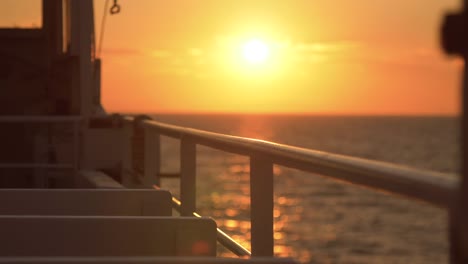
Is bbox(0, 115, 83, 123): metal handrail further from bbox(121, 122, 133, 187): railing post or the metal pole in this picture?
the metal pole

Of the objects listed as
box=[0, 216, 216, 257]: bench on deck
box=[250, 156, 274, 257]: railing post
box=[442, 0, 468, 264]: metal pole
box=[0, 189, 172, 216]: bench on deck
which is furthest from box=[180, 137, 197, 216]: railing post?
box=[442, 0, 468, 264]: metal pole

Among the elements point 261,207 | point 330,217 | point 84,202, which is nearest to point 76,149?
point 84,202

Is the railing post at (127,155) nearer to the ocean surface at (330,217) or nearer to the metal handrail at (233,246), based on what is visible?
the metal handrail at (233,246)

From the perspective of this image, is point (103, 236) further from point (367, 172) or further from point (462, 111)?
point (462, 111)

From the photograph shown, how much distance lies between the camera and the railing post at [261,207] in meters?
3.52

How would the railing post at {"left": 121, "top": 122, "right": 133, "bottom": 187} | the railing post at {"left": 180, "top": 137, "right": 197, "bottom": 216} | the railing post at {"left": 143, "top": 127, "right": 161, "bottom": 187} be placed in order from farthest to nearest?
the railing post at {"left": 121, "top": 122, "right": 133, "bottom": 187}
the railing post at {"left": 143, "top": 127, "right": 161, "bottom": 187}
the railing post at {"left": 180, "top": 137, "right": 197, "bottom": 216}

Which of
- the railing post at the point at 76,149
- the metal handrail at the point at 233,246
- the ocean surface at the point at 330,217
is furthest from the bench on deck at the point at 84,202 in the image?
the ocean surface at the point at 330,217

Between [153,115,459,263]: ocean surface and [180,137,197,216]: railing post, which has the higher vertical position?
[180,137,197,216]: railing post

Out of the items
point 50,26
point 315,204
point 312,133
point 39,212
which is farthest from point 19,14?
point 312,133

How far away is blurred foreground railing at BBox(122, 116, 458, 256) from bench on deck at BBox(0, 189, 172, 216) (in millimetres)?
362

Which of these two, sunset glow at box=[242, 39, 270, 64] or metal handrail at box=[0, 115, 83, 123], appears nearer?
metal handrail at box=[0, 115, 83, 123]

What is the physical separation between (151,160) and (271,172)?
460 centimetres

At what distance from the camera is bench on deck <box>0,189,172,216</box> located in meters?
4.10

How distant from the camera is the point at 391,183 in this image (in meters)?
1.99
